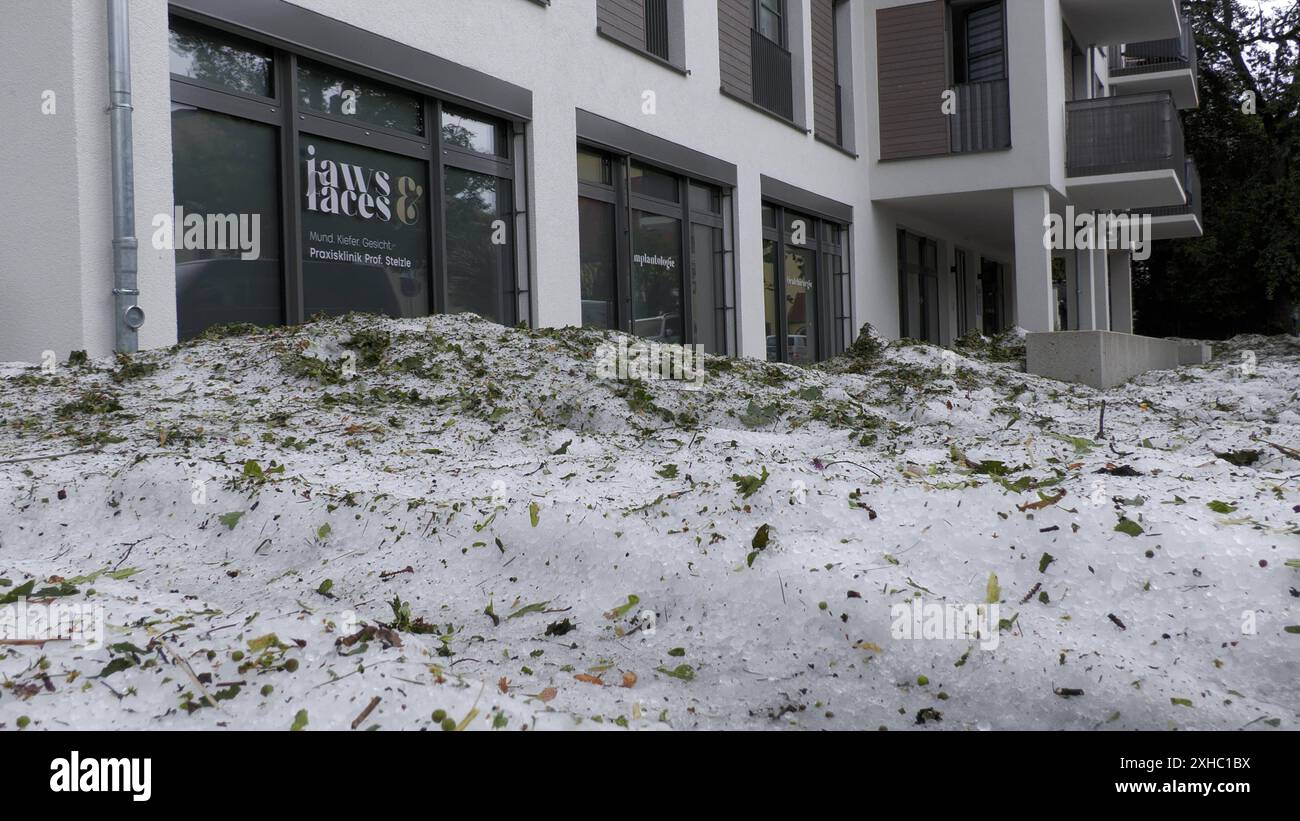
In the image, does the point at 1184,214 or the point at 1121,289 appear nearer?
the point at 1184,214

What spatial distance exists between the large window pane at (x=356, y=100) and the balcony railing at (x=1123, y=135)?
1263 centimetres

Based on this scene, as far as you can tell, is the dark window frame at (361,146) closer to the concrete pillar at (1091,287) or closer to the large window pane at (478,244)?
the large window pane at (478,244)

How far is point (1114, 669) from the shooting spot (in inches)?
100

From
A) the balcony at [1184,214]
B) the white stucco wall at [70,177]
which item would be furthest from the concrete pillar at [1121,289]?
the white stucco wall at [70,177]

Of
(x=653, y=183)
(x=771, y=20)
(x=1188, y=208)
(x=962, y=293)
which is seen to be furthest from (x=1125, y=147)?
(x=653, y=183)

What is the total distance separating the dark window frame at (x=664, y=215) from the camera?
37.9ft

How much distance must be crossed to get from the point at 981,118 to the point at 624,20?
7808 millimetres

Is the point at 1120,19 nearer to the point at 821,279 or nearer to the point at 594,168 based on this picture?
the point at 821,279

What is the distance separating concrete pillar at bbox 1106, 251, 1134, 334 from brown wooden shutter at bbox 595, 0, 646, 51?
19.3 metres

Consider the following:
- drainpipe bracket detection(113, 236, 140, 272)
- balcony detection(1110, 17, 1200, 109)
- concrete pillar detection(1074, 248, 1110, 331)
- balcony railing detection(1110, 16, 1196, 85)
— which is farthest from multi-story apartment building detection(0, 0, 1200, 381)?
balcony detection(1110, 17, 1200, 109)

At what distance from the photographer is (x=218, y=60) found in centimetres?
724

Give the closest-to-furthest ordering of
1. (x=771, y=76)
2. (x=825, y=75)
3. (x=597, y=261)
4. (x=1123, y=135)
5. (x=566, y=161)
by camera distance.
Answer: (x=566, y=161)
(x=597, y=261)
(x=771, y=76)
(x=825, y=75)
(x=1123, y=135)

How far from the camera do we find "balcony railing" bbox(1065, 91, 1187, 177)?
16.7 metres

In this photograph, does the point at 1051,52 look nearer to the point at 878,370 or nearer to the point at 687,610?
the point at 878,370
